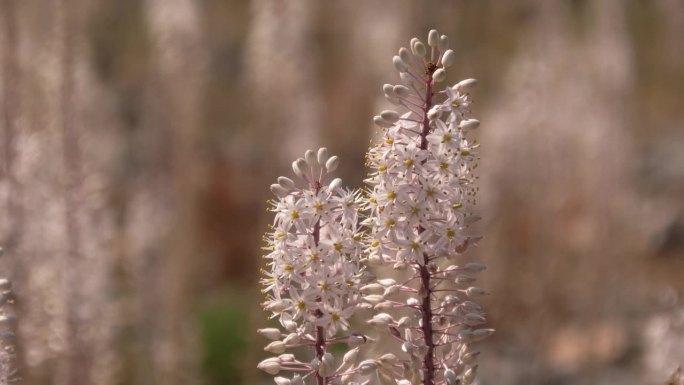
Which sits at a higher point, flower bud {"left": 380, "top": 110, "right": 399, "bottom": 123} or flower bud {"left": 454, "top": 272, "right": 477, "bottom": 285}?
flower bud {"left": 380, "top": 110, "right": 399, "bottom": 123}

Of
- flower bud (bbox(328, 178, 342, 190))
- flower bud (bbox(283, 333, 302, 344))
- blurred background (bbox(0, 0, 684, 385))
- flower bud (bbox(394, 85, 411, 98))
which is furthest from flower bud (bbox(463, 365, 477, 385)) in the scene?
blurred background (bbox(0, 0, 684, 385))

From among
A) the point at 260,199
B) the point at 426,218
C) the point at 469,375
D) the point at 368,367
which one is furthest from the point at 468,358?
the point at 260,199

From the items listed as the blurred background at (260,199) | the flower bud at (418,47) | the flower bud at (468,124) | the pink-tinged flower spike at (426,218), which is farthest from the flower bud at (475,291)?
the blurred background at (260,199)

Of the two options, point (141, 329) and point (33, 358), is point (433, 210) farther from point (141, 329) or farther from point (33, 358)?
point (141, 329)

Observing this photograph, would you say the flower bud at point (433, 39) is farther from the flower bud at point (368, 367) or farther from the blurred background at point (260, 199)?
the blurred background at point (260, 199)

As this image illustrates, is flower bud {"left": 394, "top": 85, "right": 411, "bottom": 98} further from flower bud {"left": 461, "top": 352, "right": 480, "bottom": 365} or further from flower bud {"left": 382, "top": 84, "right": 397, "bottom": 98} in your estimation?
flower bud {"left": 461, "top": 352, "right": 480, "bottom": 365}
